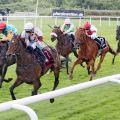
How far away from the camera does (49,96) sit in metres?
2.78

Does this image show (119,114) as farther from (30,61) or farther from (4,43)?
(4,43)

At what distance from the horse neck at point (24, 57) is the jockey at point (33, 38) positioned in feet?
0.46

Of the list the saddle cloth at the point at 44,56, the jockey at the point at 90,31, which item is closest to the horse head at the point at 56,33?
the jockey at the point at 90,31

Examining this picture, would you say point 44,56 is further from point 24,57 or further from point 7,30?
point 7,30

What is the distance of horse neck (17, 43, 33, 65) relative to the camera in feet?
20.7

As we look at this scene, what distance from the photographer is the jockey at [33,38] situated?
6447mm

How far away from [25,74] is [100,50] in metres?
4.28

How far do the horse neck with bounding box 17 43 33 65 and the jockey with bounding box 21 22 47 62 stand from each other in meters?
0.14

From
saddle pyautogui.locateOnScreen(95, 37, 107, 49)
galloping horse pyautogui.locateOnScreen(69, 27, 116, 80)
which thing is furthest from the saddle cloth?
saddle pyautogui.locateOnScreen(95, 37, 107, 49)

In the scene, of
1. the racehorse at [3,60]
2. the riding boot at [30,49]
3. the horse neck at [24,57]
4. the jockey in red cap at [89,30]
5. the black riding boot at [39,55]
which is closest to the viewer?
the horse neck at [24,57]

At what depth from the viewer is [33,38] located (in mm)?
6559

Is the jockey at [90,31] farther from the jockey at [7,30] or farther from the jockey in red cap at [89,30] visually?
the jockey at [7,30]

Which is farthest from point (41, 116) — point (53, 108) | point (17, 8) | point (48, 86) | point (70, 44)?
point (17, 8)

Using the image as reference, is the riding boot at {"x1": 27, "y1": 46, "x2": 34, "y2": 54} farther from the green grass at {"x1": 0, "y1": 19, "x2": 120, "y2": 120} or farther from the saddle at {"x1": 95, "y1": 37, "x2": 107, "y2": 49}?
the saddle at {"x1": 95, "y1": 37, "x2": 107, "y2": 49}
